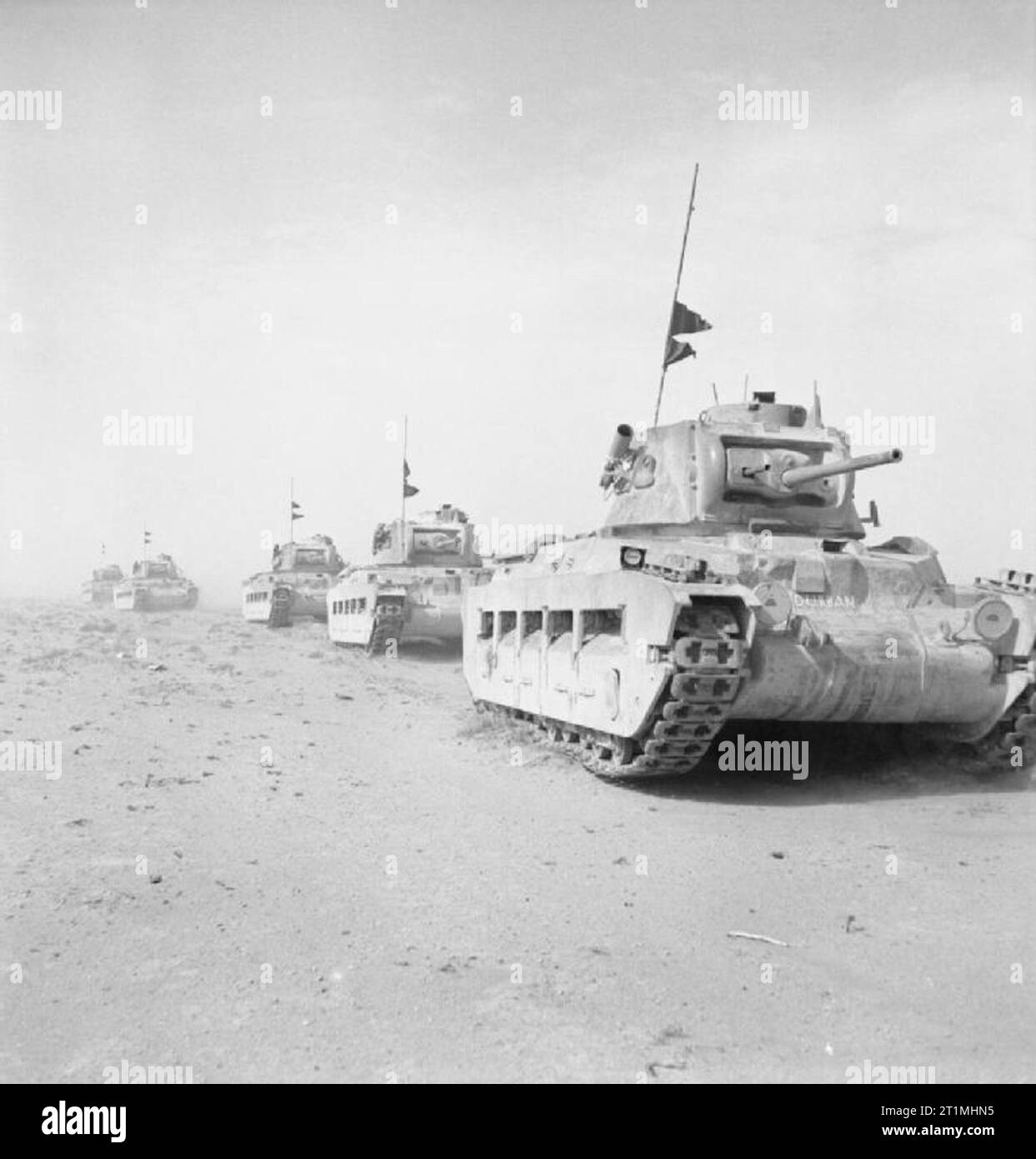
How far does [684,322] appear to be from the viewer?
12266 millimetres

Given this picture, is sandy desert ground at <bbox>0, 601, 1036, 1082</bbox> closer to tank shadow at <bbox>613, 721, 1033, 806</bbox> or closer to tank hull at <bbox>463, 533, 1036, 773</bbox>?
tank shadow at <bbox>613, 721, 1033, 806</bbox>

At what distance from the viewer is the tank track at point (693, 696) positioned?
24.4ft

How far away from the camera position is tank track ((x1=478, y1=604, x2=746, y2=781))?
24.4 ft

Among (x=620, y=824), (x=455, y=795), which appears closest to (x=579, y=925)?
(x=620, y=824)

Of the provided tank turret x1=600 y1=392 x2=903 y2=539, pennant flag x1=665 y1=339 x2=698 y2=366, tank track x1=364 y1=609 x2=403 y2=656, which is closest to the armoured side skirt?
tank turret x1=600 y1=392 x2=903 y2=539

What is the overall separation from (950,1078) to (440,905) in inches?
93.2

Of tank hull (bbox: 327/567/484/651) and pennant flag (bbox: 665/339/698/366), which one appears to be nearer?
pennant flag (bbox: 665/339/698/366)

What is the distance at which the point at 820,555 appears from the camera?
8.77 metres

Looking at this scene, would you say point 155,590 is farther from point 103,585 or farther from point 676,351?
point 676,351

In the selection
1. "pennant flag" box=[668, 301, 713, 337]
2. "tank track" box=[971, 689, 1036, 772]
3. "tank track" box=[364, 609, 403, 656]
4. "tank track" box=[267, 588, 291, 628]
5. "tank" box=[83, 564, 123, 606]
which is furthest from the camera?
"tank" box=[83, 564, 123, 606]

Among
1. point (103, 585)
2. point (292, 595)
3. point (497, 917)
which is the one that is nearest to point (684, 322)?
point (497, 917)

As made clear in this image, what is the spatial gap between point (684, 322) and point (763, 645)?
5514 millimetres

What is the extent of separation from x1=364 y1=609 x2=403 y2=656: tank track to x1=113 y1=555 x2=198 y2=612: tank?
19.5 metres
